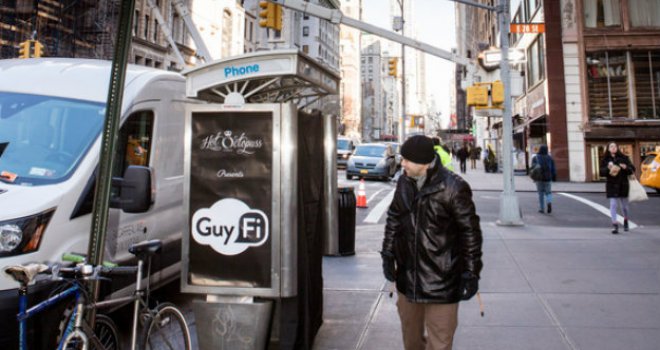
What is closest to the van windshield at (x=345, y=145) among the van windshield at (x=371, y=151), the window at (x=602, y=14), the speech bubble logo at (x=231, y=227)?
the van windshield at (x=371, y=151)

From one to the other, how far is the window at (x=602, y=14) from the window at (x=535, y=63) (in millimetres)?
2461

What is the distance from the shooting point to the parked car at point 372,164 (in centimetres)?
2394

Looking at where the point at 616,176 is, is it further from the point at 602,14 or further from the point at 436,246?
the point at 602,14

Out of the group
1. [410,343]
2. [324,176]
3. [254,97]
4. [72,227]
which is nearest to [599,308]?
[410,343]

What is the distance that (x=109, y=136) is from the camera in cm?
292

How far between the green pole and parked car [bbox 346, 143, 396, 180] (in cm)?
2117

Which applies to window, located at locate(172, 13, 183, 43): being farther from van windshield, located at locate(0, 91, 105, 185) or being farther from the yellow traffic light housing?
van windshield, located at locate(0, 91, 105, 185)

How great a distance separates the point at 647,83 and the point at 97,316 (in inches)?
1149

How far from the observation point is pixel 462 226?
10.8ft

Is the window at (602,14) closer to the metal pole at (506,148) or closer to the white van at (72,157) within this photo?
the metal pole at (506,148)

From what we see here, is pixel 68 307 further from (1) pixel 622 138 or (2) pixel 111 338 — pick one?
(1) pixel 622 138

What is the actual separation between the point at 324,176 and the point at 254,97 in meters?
1.10

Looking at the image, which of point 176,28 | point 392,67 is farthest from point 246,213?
point 176,28

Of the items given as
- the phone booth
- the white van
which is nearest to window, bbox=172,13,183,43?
the white van
